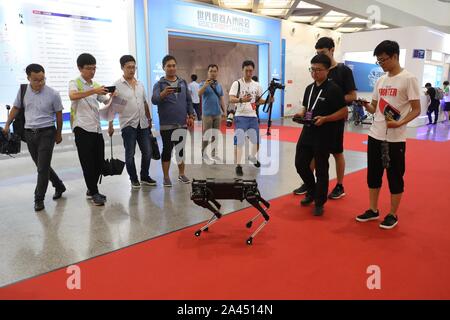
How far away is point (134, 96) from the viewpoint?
386cm

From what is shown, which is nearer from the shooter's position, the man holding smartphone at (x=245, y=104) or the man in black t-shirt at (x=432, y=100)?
the man holding smartphone at (x=245, y=104)

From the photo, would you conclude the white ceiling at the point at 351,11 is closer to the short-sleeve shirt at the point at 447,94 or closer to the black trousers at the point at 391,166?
the short-sleeve shirt at the point at 447,94

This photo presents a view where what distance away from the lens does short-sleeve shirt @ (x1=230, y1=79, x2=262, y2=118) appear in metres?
4.62

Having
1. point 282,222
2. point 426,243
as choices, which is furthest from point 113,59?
point 426,243

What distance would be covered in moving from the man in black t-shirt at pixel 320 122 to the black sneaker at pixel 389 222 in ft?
1.73

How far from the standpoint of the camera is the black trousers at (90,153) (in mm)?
3404

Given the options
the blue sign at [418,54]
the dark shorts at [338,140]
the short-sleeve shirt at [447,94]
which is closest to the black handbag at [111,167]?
the dark shorts at [338,140]

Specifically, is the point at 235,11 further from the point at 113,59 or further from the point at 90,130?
the point at 90,130

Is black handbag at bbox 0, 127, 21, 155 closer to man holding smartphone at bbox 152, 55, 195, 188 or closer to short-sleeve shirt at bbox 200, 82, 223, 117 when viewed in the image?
man holding smartphone at bbox 152, 55, 195, 188

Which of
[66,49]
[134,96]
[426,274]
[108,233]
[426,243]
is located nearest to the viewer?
[426,274]

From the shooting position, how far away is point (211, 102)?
5.23m

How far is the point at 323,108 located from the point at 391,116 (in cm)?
56

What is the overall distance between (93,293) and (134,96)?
234 cm

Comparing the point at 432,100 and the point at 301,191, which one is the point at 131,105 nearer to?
the point at 301,191
